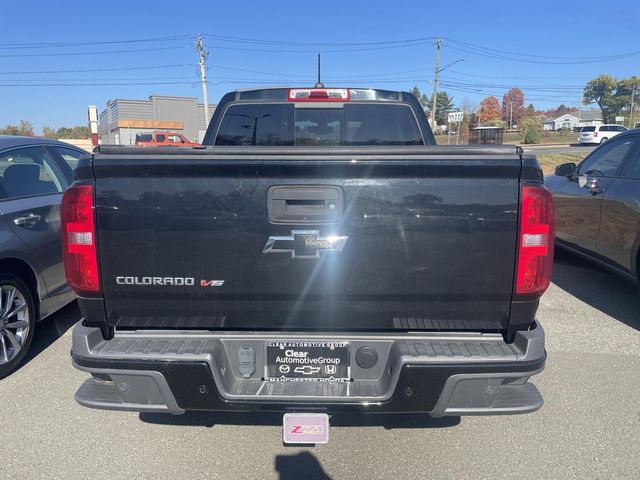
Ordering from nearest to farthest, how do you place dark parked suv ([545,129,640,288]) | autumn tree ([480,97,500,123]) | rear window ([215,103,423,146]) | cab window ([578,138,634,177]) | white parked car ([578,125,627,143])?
rear window ([215,103,423,146]), dark parked suv ([545,129,640,288]), cab window ([578,138,634,177]), white parked car ([578,125,627,143]), autumn tree ([480,97,500,123])

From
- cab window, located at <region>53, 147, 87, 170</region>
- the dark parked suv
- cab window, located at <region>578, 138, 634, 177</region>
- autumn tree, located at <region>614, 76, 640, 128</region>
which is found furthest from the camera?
autumn tree, located at <region>614, 76, 640, 128</region>

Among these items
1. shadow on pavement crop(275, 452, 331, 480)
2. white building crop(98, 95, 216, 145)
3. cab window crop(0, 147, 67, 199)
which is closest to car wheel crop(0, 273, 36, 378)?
cab window crop(0, 147, 67, 199)

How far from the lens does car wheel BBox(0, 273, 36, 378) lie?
376cm

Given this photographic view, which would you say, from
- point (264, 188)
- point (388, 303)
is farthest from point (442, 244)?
point (264, 188)

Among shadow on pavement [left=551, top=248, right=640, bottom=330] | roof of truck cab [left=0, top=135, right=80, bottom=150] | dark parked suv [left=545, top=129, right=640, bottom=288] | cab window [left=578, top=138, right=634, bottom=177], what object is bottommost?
shadow on pavement [left=551, top=248, right=640, bottom=330]

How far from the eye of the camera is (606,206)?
5242 mm

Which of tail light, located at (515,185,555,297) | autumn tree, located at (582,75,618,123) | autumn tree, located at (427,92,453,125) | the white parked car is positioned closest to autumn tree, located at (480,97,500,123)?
autumn tree, located at (427,92,453,125)

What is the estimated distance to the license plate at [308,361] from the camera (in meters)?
2.33

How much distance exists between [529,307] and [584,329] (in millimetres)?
2955

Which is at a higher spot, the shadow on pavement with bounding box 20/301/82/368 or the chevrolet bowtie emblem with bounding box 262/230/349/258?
the chevrolet bowtie emblem with bounding box 262/230/349/258

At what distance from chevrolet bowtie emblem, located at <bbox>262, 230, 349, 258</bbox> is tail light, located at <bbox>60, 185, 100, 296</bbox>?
81 centimetres

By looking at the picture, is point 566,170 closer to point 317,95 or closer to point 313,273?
point 317,95

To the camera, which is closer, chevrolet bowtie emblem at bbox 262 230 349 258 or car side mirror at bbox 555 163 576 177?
chevrolet bowtie emblem at bbox 262 230 349 258

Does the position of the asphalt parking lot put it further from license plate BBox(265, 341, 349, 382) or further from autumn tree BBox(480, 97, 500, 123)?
autumn tree BBox(480, 97, 500, 123)
